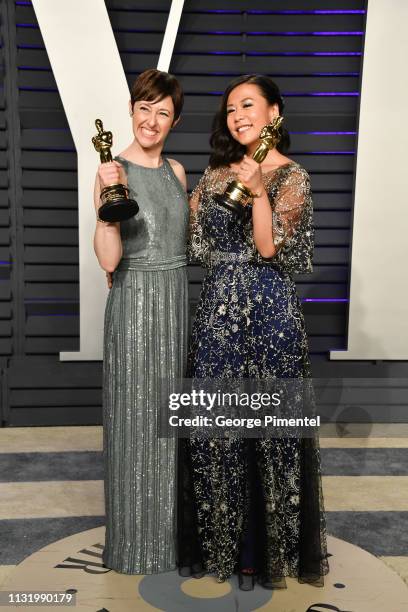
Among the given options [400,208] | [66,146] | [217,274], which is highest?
[66,146]

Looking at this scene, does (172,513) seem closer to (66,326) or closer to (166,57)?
(66,326)

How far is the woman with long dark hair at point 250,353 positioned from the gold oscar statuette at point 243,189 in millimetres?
183

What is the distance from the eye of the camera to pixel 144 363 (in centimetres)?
251

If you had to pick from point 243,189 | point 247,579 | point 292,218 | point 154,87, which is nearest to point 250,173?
point 243,189

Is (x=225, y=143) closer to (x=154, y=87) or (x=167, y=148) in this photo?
(x=154, y=87)

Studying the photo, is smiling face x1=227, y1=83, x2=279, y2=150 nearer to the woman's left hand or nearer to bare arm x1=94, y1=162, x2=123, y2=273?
the woman's left hand

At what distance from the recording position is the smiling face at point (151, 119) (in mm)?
2395

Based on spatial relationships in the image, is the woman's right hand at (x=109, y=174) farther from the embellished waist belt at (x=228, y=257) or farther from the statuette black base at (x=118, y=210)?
the embellished waist belt at (x=228, y=257)

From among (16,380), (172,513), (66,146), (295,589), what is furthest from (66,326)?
(295,589)

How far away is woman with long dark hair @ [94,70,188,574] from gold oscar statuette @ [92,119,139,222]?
0.19m

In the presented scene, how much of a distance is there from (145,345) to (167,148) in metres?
2.22

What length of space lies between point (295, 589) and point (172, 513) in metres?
0.51

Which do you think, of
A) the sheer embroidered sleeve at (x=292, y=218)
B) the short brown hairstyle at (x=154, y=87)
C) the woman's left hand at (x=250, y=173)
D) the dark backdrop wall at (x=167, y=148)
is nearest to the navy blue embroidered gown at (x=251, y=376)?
the sheer embroidered sleeve at (x=292, y=218)

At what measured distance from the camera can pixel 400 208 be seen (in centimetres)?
446
